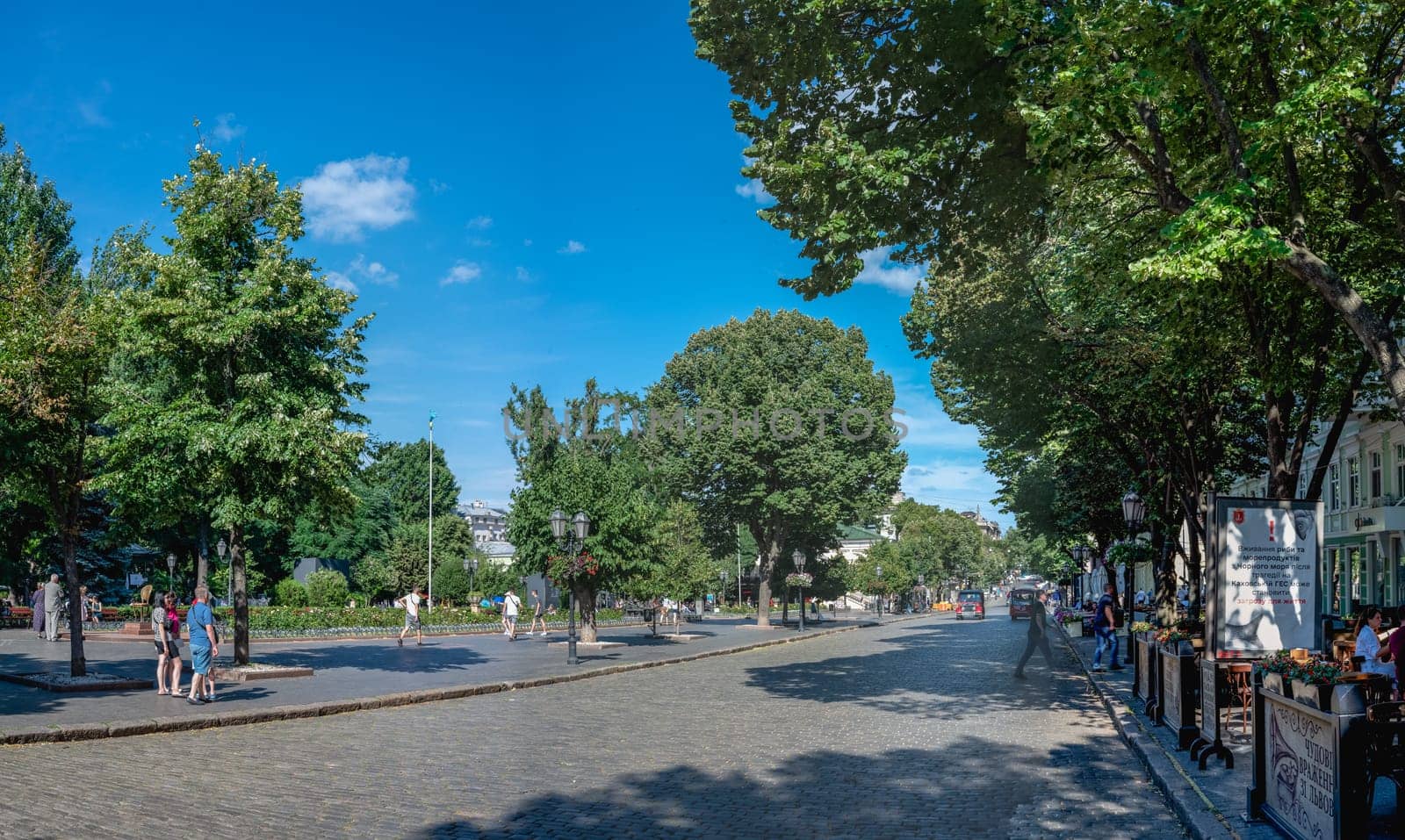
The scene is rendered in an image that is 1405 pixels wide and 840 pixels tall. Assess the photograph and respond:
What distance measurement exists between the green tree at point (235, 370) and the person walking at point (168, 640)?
8.88 ft

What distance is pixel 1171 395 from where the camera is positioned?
67.7 feet

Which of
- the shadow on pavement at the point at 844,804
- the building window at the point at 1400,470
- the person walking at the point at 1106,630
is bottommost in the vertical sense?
the person walking at the point at 1106,630

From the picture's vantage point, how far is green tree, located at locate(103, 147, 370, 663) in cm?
1934

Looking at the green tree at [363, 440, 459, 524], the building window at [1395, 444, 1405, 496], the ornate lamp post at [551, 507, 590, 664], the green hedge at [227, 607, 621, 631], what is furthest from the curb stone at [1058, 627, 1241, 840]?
the green tree at [363, 440, 459, 524]

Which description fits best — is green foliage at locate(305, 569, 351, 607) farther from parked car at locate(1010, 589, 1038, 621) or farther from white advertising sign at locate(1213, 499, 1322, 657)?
white advertising sign at locate(1213, 499, 1322, 657)

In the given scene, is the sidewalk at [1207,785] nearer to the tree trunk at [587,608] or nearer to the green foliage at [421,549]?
the tree trunk at [587,608]

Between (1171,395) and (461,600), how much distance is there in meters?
53.3

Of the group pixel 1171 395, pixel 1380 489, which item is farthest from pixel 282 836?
pixel 1380 489

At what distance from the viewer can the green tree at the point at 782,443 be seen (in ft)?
160

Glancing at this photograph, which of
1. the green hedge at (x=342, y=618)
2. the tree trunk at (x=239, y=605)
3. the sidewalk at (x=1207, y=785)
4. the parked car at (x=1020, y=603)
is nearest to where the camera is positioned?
the sidewalk at (x=1207, y=785)

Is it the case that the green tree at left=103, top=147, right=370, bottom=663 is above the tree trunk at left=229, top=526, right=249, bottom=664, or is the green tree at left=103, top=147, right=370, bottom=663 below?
above

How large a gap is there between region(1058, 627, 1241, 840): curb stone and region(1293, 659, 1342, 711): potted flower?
3.53 feet

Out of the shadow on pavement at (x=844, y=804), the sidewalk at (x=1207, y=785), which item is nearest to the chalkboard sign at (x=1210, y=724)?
the sidewalk at (x=1207, y=785)

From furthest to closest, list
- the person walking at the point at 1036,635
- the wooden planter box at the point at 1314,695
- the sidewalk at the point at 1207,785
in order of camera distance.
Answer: the person walking at the point at 1036,635 → the sidewalk at the point at 1207,785 → the wooden planter box at the point at 1314,695
